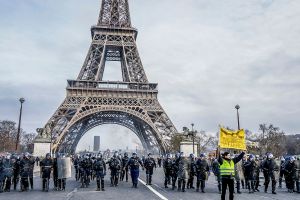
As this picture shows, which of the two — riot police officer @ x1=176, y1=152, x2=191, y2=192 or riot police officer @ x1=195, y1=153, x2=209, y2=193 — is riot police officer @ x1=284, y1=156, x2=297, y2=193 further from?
riot police officer @ x1=176, y1=152, x2=191, y2=192

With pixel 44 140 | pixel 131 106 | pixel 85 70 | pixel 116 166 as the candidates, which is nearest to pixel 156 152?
pixel 131 106

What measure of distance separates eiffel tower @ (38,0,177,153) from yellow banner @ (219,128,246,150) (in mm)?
34415

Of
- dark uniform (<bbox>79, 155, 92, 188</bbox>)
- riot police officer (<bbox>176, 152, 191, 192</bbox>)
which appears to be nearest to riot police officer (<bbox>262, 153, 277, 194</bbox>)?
riot police officer (<bbox>176, 152, 191, 192</bbox>)

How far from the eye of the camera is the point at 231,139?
1437 centimetres

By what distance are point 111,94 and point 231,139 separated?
40315 mm

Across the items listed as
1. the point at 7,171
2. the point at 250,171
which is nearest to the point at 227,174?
the point at 250,171

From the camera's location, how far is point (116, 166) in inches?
781

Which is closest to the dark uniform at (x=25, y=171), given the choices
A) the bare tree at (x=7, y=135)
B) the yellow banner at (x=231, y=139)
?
the yellow banner at (x=231, y=139)

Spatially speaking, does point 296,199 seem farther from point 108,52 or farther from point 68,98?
point 108,52

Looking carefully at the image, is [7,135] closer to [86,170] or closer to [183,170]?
[86,170]

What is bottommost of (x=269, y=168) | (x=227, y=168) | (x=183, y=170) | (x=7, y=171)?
(x=7, y=171)

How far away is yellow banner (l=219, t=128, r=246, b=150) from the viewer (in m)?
13.4

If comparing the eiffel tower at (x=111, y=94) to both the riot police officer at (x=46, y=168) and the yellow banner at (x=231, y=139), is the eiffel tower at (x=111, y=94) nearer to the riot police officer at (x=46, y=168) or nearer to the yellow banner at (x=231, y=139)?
the riot police officer at (x=46, y=168)

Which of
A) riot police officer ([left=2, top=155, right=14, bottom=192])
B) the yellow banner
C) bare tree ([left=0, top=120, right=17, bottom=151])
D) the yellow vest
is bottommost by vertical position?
riot police officer ([left=2, top=155, right=14, bottom=192])
